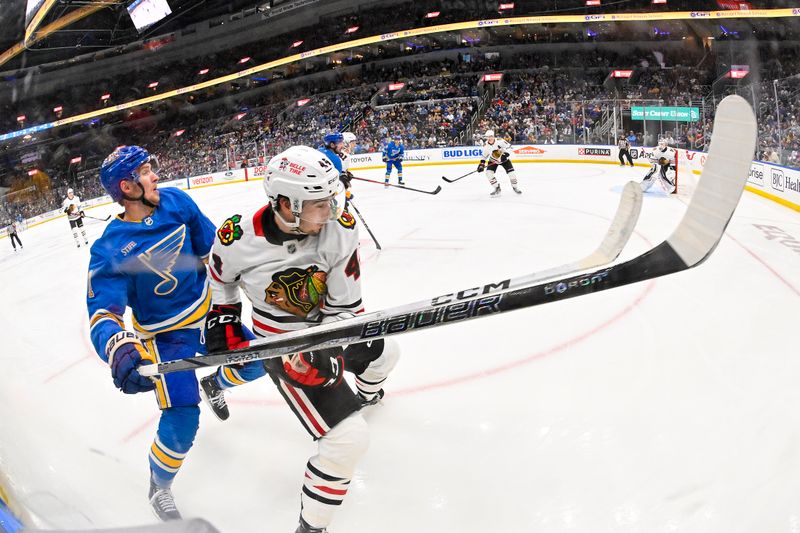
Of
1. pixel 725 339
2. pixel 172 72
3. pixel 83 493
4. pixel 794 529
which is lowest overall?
pixel 725 339

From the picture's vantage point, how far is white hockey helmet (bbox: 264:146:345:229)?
121 centimetres

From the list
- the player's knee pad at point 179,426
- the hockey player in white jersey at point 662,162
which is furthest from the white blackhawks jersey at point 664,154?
the player's knee pad at point 179,426

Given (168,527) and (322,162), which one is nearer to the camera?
(168,527)

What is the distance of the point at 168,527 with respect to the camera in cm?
49

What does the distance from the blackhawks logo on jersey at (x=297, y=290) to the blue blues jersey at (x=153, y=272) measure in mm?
258

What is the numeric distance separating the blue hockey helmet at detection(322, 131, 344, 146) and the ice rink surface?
0.68 metres

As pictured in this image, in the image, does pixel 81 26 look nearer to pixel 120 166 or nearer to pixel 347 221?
pixel 120 166

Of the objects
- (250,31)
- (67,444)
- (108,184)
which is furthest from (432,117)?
(67,444)

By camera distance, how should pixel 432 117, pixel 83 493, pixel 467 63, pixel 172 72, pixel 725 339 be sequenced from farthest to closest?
pixel 467 63 < pixel 432 117 < pixel 725 339 < pixel 172 72 < pixel 83 493

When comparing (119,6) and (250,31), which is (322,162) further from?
(250,31)

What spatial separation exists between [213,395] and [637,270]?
76.2 inches

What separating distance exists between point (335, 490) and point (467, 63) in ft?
54.5

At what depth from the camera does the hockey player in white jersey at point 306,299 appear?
1.33 m

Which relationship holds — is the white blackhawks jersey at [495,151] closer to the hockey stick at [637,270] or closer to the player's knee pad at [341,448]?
the player's knee pad at [341,448]
